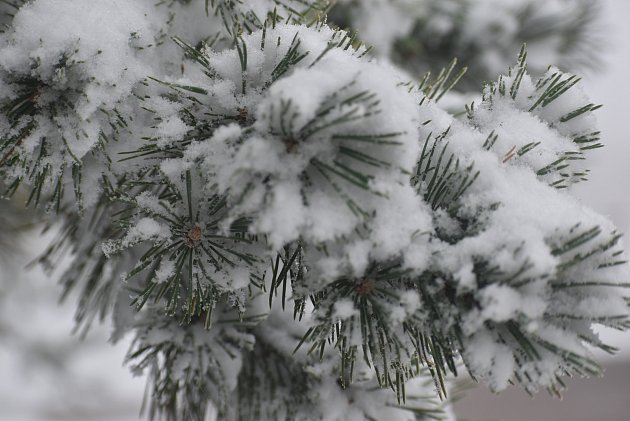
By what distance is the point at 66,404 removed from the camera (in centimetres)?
474

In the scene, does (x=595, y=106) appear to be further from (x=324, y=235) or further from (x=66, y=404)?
(x=66, y=404)

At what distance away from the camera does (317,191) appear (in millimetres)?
529

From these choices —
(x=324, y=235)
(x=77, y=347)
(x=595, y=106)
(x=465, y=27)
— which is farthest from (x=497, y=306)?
(x=77, y=347)

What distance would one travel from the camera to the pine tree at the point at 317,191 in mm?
516

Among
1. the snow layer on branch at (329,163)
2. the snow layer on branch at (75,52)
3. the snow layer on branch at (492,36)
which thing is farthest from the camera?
the snow layer on branch at (492,36)

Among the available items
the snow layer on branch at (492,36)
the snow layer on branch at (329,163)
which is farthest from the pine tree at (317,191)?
the snow layer on branch at (492,36)

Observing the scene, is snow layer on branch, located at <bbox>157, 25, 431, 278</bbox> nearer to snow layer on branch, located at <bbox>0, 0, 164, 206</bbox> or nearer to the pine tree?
the pine tree

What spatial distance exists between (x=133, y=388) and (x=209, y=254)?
234 inches

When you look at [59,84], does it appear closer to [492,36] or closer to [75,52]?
[75,52]

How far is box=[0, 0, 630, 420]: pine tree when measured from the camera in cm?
52

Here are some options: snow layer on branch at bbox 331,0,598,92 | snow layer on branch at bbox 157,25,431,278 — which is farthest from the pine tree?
snow layer on branch at bbox 331,0,598,92

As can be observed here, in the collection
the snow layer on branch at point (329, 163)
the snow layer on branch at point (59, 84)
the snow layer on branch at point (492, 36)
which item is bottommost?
the snow layer on branch at point (329, 163)

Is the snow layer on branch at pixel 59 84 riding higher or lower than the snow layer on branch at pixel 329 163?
higher

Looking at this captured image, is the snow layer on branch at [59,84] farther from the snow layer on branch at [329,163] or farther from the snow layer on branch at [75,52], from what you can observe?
the snow layer on branch at [329,163]
